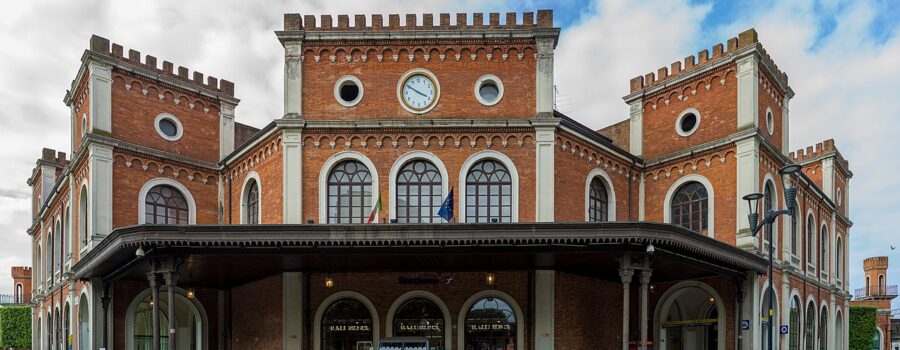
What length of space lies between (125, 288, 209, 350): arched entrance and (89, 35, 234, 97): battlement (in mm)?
7908

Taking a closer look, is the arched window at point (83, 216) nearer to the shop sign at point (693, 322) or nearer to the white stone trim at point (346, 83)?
the white stone trim at point (346, 83)

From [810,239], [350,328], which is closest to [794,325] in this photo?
[810,239]

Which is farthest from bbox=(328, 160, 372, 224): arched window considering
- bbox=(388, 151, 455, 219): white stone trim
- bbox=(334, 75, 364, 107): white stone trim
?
bbox=(334, 75, 364, 107): white stone trim

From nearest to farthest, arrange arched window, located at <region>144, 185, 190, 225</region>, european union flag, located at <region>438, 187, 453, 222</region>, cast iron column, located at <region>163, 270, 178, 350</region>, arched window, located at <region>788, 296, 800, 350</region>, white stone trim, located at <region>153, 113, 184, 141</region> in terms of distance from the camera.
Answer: cast iron column, located at <region>163, 270, 178, 350</region> < european union flag, located at <region>438, 187, 453, 222</region> < arched window, located at <region>144, 185, 190, 225</region> < white stone trim, located at <region>153, 113, 184, 141</region> < arched window, located at <region>788, 296, 800, 350</region>

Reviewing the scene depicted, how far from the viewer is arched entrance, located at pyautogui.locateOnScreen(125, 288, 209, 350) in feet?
84.3

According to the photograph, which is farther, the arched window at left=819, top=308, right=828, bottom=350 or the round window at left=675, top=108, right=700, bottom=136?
the arched window at left=819, top=308, right=828, bottom=350

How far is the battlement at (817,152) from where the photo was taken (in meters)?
36.0

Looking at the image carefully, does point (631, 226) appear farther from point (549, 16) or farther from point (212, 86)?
point (212, 86)

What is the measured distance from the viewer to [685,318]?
97.5ft

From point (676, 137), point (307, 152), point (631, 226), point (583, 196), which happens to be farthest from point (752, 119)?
point (307, 152)

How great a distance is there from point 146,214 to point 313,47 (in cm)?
879

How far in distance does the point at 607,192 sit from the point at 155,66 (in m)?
17.0

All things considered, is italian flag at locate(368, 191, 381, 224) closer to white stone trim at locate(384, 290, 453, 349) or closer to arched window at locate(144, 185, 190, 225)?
white stone trim at locate(384, 290, 453, 349)

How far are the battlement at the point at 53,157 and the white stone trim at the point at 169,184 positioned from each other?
13.1 meters
